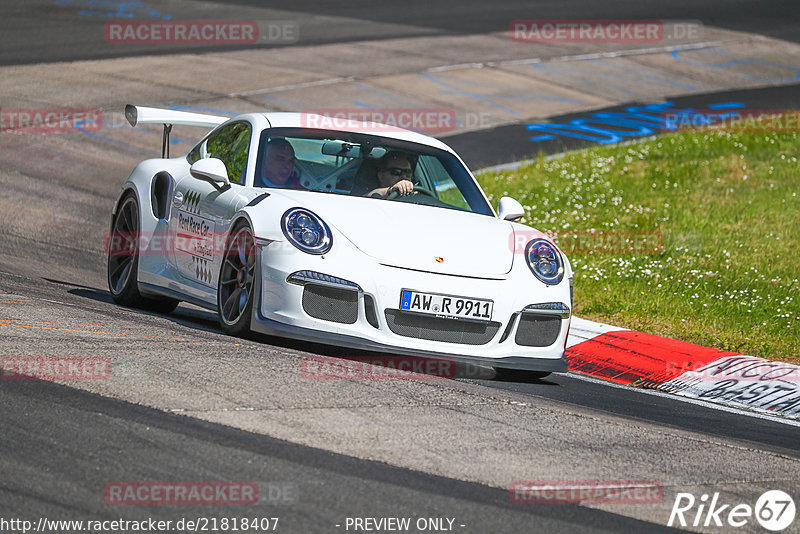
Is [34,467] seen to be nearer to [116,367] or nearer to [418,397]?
[116,367]

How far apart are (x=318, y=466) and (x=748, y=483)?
6.07ft

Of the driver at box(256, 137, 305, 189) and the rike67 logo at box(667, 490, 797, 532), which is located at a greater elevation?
the driver at box(256, 137, 305, 189)

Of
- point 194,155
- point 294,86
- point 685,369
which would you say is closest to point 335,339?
point 685,369

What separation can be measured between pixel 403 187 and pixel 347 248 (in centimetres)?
129

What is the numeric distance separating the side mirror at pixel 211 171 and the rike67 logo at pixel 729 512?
11.9 ft

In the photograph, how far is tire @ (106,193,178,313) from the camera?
8.52 meters

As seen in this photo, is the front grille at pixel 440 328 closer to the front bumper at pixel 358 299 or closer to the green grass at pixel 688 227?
the front bumper at pixel 358 299

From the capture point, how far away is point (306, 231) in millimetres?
6664

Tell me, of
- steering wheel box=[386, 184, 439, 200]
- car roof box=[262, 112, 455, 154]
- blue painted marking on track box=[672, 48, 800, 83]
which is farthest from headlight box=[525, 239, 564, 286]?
blue painted marking on track box=[672, 48, 800, 83]

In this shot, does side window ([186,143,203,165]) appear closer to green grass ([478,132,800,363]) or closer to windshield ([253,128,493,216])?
windshield ([253,128,493,216])

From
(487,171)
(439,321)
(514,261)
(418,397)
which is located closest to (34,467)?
(418,397)

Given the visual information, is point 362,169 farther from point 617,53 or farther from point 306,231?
point 617,53

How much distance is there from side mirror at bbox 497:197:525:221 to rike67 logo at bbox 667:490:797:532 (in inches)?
124

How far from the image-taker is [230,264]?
7.07 metres
